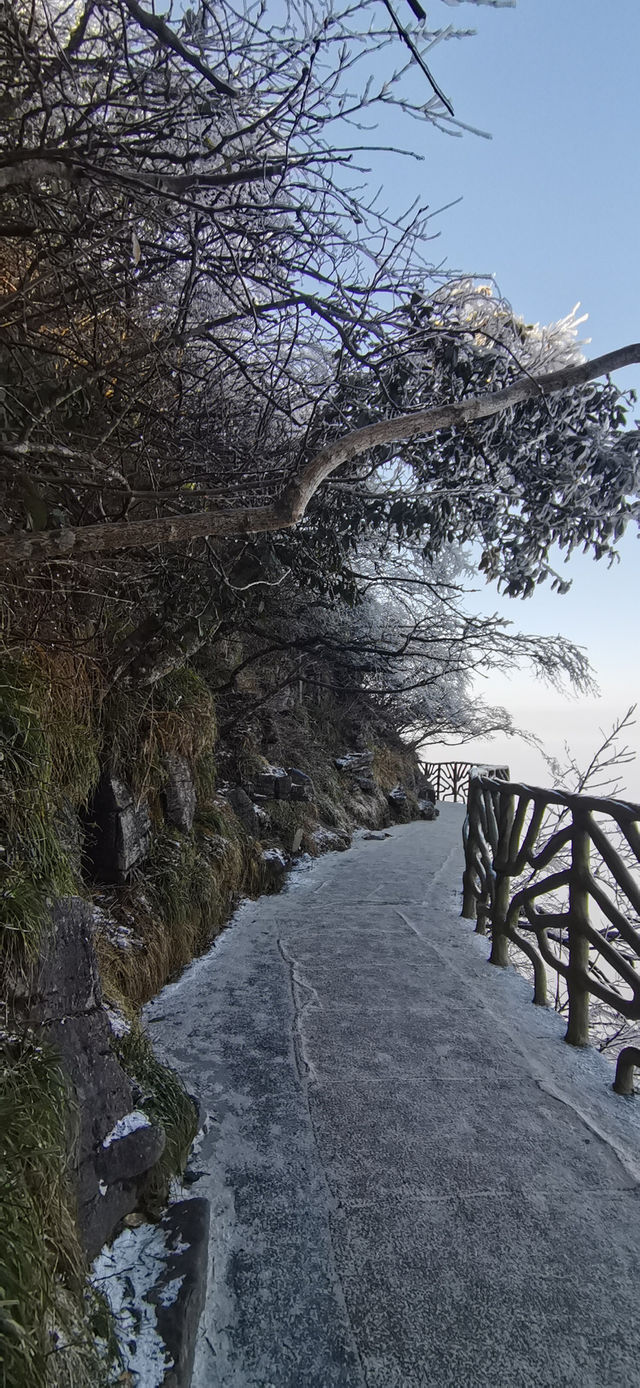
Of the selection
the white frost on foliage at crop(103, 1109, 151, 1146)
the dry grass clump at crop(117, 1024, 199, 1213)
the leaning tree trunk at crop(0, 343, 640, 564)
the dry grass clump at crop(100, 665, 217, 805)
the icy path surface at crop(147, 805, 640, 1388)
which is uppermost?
the leaning tree trunk at crop(0, 343, 640, 564)

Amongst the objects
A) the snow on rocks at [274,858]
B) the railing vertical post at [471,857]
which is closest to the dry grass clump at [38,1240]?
the railing vertical post at [471,857]

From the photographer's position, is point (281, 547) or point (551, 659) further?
point (551, 659)

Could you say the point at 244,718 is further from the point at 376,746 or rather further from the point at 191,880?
the point at 376,746

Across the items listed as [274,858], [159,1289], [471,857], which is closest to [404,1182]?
[159,1289]

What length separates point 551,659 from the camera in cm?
924

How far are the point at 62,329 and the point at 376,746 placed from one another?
10.9 meters

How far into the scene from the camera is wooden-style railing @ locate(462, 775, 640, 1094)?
3.15m

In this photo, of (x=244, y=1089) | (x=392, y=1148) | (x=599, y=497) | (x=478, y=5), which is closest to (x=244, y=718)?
(x=599, y=497)

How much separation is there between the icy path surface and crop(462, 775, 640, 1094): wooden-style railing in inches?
10.9

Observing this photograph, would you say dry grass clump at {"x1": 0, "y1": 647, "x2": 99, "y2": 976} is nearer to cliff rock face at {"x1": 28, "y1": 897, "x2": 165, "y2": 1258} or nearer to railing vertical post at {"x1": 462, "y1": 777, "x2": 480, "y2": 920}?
cliff rock face at {"x1": 28, "y1": 897, "x2": 165, "y2": 1258}

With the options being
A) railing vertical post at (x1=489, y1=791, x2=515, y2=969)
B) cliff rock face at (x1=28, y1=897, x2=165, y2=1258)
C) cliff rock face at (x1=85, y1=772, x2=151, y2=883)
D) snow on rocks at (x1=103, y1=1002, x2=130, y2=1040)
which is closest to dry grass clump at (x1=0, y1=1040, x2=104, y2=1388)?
cliff rock face at (x1=28, y1=897, x2=165, y2=1258)

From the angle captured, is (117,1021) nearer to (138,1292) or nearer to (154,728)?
(138,1292)

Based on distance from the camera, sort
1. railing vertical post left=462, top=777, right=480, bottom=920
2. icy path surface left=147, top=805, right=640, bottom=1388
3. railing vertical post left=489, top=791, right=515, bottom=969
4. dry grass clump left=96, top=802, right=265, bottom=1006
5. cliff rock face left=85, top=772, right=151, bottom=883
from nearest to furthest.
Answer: icy path surface left=147, top=805, right=640, bottom=1388, dry grass clump left=96, top=802, right=265, bottom=1006, cliff rock face left=85, top=772, right=151, bottom=883, railing vertical post left=489, top=791, right=515, bottom=969, railing vertical post left=462, top=777, right=480, bottom=920

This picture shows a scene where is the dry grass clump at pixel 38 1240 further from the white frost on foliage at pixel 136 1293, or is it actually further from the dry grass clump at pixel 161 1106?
the dry grass clump at pixel 161 1106
